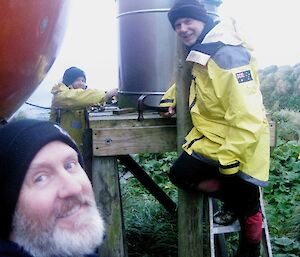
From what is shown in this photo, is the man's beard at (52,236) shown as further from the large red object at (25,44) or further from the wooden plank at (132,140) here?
the wooden plank at (132,140)

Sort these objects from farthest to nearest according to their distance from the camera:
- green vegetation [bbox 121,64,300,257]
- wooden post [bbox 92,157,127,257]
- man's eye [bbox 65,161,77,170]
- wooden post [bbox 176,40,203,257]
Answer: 1. green vegetation [bbox 121,64,300,257]
2. wooden post [bbox 92,157,127,257]
3. wooden post [bbox 176,40,203,257]
4. man's eye [bbox 65,161,77,170]

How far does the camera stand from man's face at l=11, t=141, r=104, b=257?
3.82 feet

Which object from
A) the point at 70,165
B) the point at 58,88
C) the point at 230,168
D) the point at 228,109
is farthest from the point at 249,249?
the point at 58,88

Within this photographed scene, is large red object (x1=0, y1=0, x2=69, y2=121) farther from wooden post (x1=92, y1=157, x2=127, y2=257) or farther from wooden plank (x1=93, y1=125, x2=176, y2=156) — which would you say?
wooden post (x1=92, y1=157, x2=127, y2=257)

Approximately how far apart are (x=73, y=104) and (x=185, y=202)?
1936 mm

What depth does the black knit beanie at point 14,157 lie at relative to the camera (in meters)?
1.18

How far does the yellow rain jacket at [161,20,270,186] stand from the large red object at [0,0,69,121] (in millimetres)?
1114

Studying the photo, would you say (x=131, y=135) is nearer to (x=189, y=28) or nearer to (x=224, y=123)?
(x=224, y=123)

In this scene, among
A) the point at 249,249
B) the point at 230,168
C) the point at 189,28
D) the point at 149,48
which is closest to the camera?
the point at 230,168

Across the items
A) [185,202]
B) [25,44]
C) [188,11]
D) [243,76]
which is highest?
[188,11]

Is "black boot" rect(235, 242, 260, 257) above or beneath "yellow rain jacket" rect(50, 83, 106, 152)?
beneath

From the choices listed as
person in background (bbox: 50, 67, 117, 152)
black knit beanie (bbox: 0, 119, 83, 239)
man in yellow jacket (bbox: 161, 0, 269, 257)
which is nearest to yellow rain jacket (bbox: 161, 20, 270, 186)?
man in yellow jacket (bbox: 161, 0, 269, 257)

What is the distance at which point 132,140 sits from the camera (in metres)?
2.76

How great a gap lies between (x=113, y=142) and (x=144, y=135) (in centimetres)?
20
